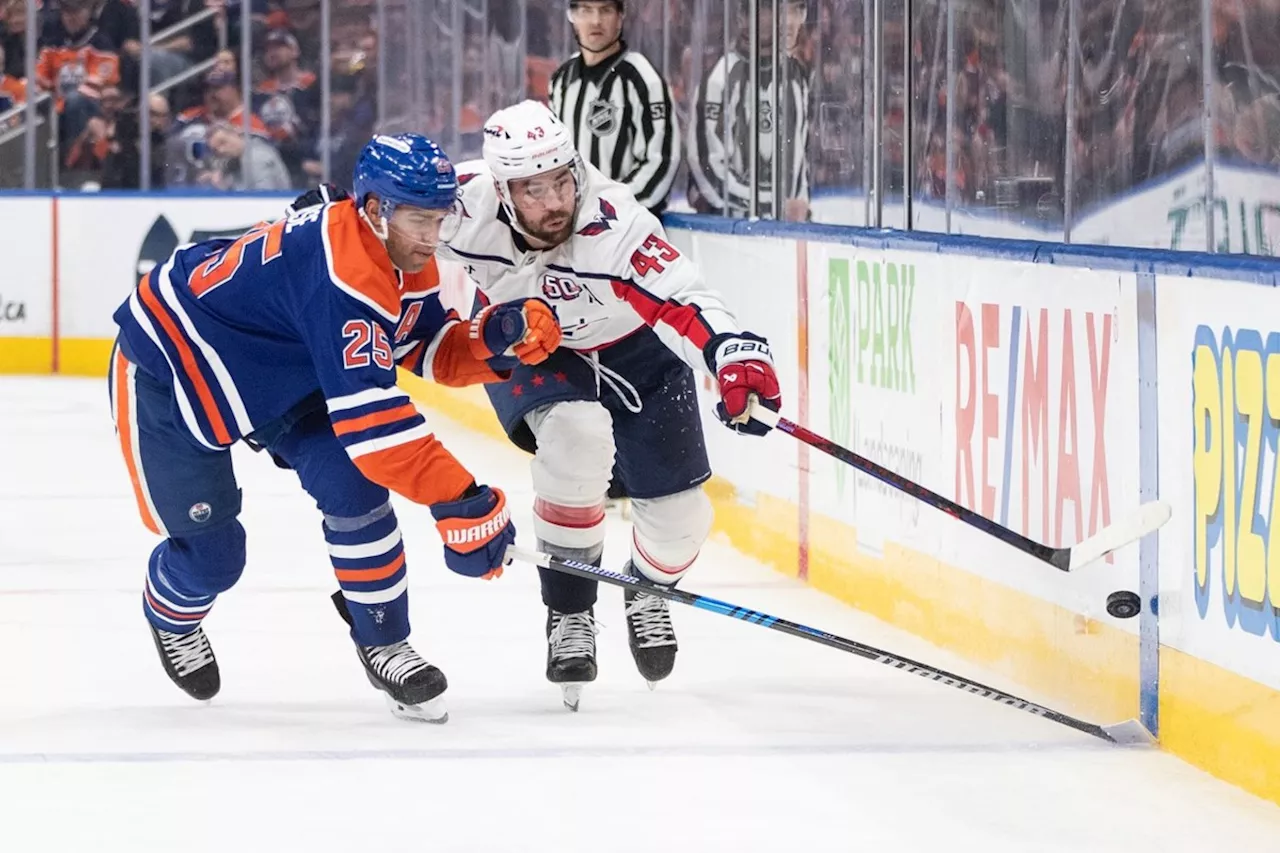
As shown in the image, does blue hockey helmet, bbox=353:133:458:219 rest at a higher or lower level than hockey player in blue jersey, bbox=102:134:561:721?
higher

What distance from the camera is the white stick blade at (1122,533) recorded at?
353cm

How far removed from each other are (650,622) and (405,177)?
105 centimetres

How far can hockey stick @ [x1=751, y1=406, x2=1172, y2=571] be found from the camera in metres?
3.55

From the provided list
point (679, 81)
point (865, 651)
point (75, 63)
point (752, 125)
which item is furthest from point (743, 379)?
point (75, 63)

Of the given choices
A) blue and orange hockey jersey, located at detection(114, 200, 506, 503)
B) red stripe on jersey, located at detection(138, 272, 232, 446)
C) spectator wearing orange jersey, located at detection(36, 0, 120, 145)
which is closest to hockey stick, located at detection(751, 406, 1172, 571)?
blue and orange hockey jersey, located at detection(114, 200, 506, 503)

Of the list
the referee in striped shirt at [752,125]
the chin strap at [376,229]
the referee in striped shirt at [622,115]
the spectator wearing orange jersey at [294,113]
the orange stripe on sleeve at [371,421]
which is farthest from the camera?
the spectator wearing orange jersey at [294,113]

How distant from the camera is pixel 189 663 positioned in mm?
3953

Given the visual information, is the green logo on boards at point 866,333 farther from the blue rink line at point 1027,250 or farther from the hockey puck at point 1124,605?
the hockey puck at point 1124,605

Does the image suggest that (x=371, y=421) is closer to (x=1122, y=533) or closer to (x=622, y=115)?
(x=1122, y=533)

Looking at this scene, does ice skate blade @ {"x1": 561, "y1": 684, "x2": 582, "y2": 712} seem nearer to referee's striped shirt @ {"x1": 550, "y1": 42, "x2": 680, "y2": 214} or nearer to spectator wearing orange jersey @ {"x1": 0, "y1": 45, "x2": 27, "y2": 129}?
referee's striped shirt @ {"x1": 550, "y1": 42, "x2": 680, "y2": 214}

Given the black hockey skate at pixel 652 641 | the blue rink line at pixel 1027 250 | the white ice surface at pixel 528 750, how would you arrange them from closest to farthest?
1. the white ice surface at pixel 528 750
2. the blue rink line at pixel 1027 250
3. the black hockey skate at pixel 652 641

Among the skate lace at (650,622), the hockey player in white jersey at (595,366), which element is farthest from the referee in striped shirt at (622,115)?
the skate lace at (650,622)

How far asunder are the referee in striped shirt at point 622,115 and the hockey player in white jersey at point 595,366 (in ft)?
7.50

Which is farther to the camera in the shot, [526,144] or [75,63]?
[75,63]
